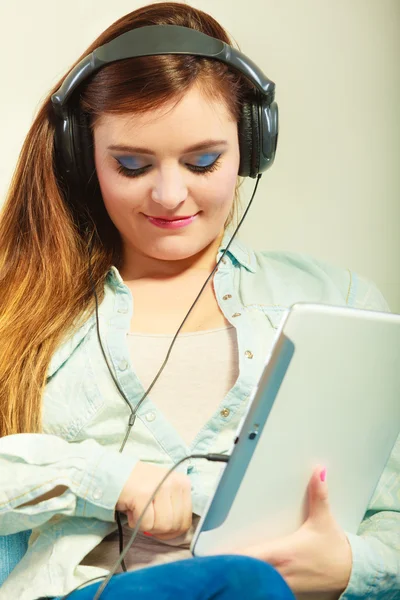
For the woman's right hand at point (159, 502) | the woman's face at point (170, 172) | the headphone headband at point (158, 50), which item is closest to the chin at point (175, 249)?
the woman's face at point (170, 172)

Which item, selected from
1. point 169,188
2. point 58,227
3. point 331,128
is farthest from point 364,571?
point 331,128

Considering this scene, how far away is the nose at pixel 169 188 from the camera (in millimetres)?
1092

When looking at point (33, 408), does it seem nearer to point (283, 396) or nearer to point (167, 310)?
point (167, 310)

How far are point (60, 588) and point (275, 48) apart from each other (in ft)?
3.63

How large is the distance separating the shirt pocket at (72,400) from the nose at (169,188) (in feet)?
0.84

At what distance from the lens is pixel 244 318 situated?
117 cm

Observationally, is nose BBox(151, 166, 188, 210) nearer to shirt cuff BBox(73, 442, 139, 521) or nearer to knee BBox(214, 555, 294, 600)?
shirt cuff BBox(73, 442, 139, 521)

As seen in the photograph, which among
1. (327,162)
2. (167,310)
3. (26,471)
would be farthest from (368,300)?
(26,471)

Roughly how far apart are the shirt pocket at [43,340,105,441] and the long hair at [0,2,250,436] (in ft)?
0.06

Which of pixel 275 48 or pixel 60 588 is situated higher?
pixel 275 48

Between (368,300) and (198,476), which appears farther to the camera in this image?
(368,300)

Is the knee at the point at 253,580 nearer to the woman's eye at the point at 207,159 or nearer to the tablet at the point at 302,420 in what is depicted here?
the tablet at the point at 302,420

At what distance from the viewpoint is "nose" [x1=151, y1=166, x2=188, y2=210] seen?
1092mm

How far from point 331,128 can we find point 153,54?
2.03 ft
